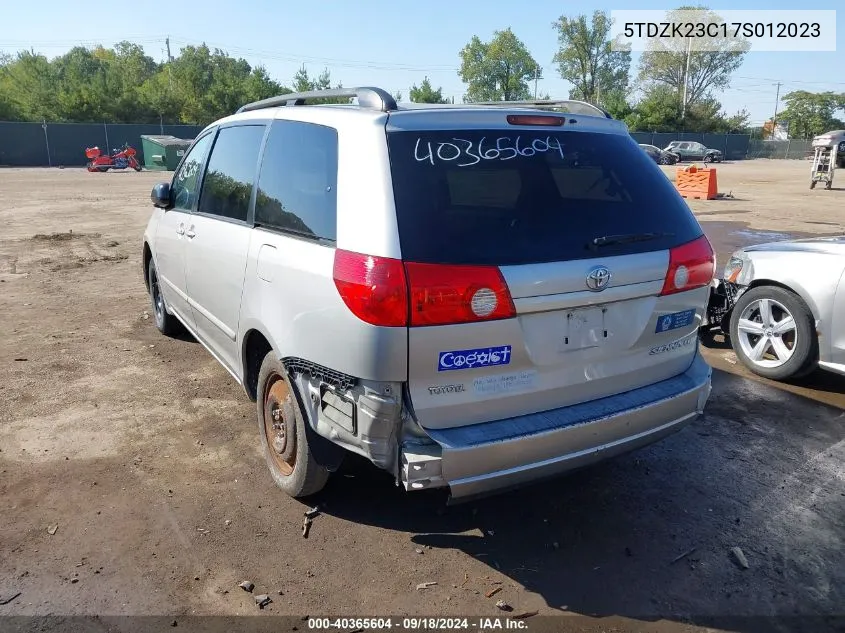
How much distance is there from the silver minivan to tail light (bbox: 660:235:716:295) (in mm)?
11

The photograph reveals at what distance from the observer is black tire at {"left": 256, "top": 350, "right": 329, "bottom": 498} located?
3176 mm

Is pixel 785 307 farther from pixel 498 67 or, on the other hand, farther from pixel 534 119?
pixel 498 67

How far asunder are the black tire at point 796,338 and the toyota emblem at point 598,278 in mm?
2925

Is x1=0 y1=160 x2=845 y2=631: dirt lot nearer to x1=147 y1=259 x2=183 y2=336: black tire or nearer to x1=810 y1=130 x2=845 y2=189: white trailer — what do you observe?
x1=147 y1=259 x2=183 y2=336: black tire

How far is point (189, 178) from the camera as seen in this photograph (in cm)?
490

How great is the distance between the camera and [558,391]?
9.32 ft

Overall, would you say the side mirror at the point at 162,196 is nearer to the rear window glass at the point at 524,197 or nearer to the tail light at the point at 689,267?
the rear window glass at the point at 524,197

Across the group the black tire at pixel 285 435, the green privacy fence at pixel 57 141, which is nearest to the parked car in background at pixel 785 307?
the black tire at pixel 285 435

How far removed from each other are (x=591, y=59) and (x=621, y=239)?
95.1m

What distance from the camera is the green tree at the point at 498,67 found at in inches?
3415

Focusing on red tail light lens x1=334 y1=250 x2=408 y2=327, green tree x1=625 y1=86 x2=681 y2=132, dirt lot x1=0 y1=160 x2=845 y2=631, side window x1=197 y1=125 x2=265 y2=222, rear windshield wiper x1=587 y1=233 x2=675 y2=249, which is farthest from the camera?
green tree x1=625 y1=86 x2=681 y2=132

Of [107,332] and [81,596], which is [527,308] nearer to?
[81,596]

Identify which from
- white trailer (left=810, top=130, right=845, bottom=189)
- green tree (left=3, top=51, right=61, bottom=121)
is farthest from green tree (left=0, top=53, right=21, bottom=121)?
white trailer (left=810, top=130, right=845, bottom=189)

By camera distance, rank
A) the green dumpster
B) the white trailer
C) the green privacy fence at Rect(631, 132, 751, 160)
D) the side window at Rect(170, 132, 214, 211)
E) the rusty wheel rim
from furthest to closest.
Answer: the green privacy fence at Rect(631, 132, 751, 160) < the green dumpster < the white trailer < the side window at Rect(170, 132, 214, 211) < the rusty wheel rim
